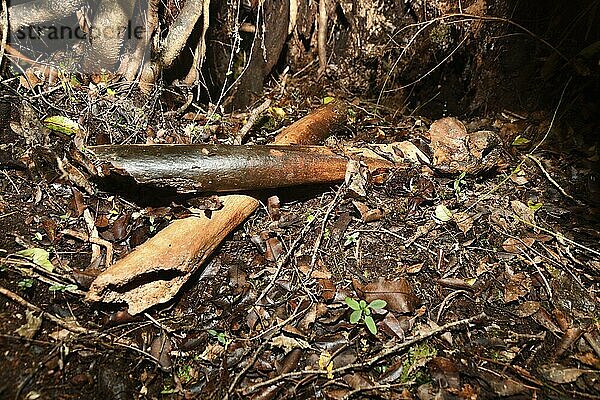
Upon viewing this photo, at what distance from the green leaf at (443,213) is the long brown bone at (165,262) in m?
1.18

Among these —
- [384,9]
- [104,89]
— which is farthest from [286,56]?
[104,89]

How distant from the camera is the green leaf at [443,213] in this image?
2641mm

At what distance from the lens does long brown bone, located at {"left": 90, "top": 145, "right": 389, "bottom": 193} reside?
7.62 ft

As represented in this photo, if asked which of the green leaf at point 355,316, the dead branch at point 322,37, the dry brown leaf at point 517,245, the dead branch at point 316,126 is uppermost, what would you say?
the dead branch at point 322,37

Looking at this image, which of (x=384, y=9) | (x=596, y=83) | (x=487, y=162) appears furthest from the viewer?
(x=384, y=9)

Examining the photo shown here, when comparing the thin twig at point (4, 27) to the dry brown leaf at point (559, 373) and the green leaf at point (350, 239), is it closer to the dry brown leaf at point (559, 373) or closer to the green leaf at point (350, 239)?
the green leaf at point (350, 239)

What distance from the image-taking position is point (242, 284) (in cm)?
233

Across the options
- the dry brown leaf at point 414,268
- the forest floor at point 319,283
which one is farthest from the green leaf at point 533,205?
the dry brown leaf at point 414,268

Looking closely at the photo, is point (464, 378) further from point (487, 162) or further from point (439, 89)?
point (439, 89)

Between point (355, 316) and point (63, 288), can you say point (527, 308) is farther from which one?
point (63, 288)

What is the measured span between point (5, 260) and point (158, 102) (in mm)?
1554

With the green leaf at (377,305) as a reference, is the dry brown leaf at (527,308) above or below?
below

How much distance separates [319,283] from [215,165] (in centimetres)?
85

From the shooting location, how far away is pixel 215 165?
240cm
